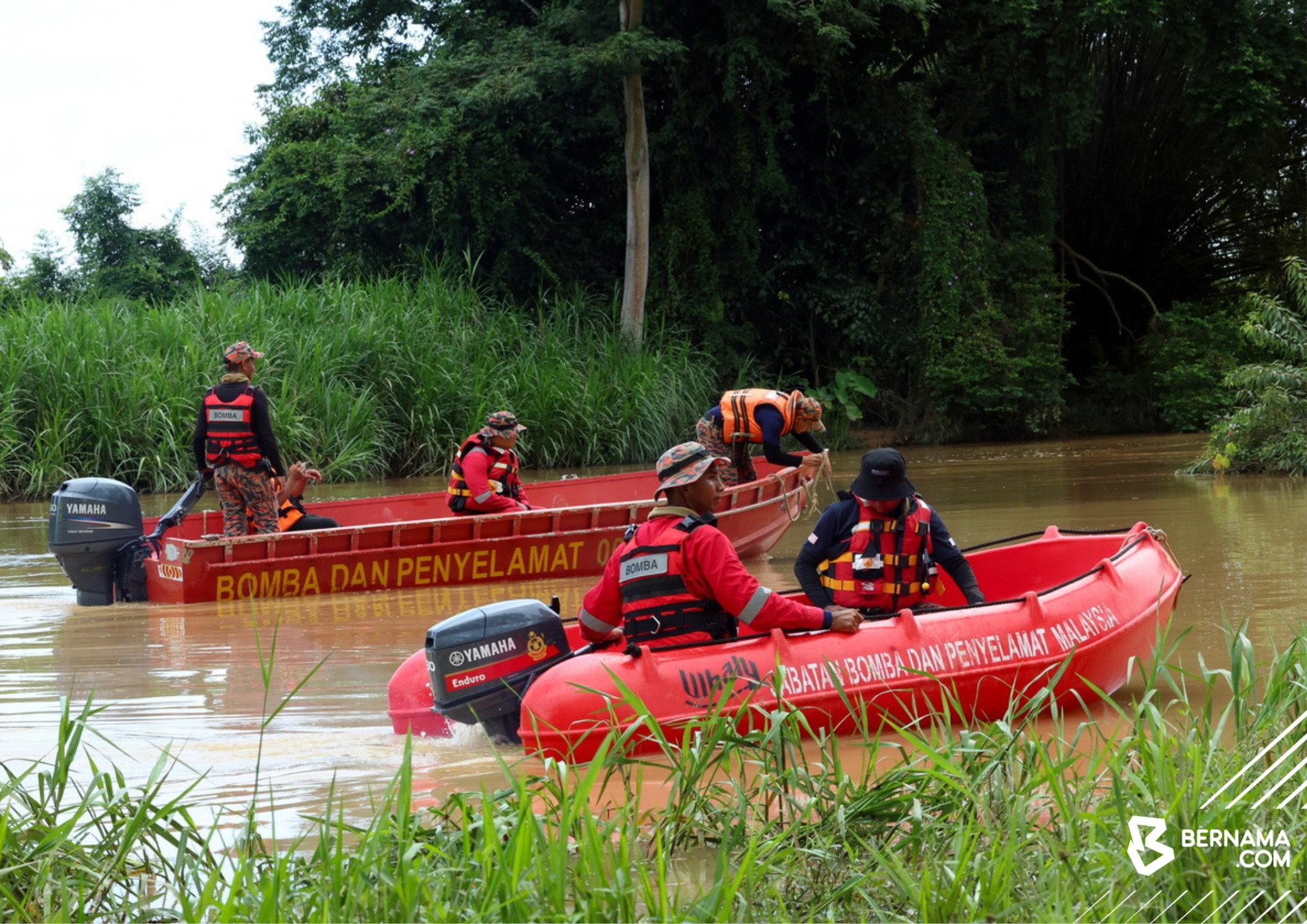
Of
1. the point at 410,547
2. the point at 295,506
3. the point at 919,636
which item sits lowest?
the point at 410,547

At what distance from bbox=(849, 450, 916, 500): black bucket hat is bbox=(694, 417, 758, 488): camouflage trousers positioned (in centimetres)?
513

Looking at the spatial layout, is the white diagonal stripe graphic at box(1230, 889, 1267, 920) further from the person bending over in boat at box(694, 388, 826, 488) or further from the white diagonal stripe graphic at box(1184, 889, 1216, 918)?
the person bending over in boat at box(694, 388, 826, 488)

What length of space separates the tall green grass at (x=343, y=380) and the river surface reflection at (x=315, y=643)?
61.6 inches

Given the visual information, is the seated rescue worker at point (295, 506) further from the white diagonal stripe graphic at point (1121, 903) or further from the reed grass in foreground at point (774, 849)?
the white diagonal stripe graphic at point (1121, 903)

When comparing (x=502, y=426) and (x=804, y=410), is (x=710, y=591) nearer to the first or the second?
(x=502, y=426)

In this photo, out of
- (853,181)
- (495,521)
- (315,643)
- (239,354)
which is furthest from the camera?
(853,181)

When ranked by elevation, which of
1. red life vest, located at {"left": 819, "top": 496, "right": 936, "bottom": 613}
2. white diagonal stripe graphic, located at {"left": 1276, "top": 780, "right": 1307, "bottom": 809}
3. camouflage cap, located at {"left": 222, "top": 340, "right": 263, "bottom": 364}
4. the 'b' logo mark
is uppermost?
camouflage cap, located at {"left": 222, "top": 340, "right": 263, "bottom": 364}

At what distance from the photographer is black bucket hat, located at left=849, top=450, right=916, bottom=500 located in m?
6.05

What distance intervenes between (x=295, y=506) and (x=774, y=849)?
7.52 meters

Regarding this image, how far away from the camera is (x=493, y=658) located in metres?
5.47

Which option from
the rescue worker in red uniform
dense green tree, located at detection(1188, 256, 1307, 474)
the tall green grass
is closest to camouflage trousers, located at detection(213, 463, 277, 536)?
the rescue worker in red uniform

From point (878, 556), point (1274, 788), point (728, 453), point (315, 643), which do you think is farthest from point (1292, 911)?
point (728, 453)

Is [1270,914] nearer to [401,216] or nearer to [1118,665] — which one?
[1118,665]

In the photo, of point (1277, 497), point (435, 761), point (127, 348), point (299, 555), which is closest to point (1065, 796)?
point (435, 761)
